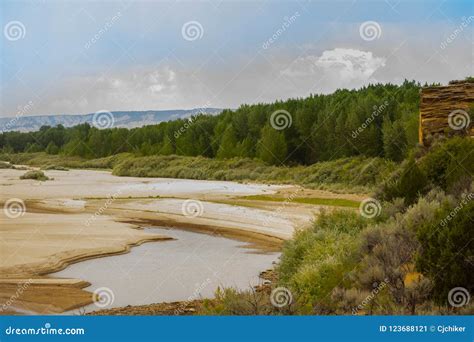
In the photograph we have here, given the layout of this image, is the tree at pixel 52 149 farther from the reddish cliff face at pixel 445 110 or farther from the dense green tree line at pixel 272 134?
the reddish cliff face at pixel 445 110

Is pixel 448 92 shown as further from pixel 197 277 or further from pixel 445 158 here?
pixel 197 277

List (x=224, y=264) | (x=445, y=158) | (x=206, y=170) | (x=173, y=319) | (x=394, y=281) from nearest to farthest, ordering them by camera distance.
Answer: (x=173, y=319) → (x=394, y=281) → (x=445, y=158) → (x=224, y=264) → (x=206, y=170)

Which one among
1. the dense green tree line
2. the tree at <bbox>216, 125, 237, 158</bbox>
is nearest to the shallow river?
the dense green tree line

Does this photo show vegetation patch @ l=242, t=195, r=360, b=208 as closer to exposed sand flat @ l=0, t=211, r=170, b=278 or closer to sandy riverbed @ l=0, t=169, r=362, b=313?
sandy riverbed @ l=0, t=169, r=362, b=313

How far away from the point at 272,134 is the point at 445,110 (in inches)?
1292

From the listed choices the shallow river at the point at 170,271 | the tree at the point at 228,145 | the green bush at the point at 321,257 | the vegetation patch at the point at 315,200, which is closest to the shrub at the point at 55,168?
the tree at the point at 228,145

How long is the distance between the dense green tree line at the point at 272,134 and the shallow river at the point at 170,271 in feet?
79.9

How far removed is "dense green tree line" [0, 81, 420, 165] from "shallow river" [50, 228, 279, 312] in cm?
2437

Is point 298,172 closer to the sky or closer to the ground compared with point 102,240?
closer to the sky

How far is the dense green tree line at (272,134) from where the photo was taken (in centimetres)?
4578

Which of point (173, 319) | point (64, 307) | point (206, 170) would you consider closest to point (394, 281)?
point (173, 319)

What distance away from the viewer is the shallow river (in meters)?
13.5

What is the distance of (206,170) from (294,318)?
140 ft

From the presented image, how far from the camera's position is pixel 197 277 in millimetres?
15125
